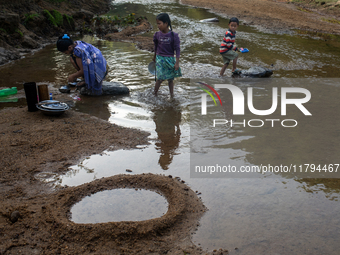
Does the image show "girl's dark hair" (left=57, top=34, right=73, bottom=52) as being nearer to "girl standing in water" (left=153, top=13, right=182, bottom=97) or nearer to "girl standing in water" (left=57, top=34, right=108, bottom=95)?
"girl standing in water" (left=57, top=34, right=108, bottom=95)

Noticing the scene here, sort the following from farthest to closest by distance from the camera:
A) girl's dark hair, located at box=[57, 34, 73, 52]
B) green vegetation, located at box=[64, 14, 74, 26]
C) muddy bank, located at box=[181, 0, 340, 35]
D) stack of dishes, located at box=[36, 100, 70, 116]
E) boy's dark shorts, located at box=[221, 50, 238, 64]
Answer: muddy bank, located at box=[181, 0, 340, 35] → green vegetation, located at box=[64, 14, 74, 26] → boy's dark shorts, located at box=[221, 50, 238, 64] → girl's dark hair, located at box=[57, 34, 73, 52] → stack of dishes, located at box=[36, 100, 70, 116]

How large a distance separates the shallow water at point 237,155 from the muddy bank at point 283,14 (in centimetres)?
732

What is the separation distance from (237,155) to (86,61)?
3525mm

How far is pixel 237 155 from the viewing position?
391 cm

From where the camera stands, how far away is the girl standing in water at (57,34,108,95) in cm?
532

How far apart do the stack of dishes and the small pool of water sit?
2.25 m

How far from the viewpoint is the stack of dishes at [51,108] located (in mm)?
4707

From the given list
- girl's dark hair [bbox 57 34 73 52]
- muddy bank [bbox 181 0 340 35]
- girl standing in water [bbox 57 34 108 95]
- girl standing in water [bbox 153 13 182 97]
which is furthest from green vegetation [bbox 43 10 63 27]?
muddy bank [bbox 181 0 340 35]

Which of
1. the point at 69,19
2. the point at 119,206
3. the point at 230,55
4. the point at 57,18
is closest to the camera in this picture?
the point at 119,206

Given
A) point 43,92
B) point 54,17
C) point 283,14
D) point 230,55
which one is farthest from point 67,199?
point 283,14

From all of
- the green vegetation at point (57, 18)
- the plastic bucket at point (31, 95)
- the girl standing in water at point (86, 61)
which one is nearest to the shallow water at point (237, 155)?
the girl standing in water at point (86, 61)

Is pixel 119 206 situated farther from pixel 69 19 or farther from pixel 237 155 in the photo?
pixel 69 19

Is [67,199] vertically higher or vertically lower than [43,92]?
lower

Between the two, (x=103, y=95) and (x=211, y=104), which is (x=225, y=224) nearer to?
(x=211, y=104)
